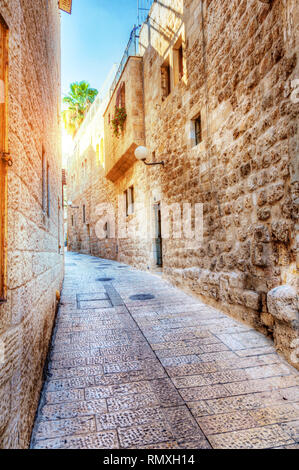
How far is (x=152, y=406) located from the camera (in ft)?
7.12

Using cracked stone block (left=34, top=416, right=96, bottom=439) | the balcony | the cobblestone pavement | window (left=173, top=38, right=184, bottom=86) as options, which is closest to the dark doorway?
the balcony

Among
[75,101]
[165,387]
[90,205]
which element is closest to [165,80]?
[165,387]

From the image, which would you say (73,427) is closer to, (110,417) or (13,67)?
(110,417)

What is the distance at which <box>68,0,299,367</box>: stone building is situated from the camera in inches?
117

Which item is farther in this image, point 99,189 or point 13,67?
point 99,189

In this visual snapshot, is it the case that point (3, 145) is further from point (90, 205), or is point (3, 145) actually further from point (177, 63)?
point (90, 205)

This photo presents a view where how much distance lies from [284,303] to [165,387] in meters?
1.43

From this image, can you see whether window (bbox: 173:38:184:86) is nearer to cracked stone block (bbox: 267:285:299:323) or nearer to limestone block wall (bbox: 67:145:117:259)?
cracked stone block (bbox: 267:285:299:323)

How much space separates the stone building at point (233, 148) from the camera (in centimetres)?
298

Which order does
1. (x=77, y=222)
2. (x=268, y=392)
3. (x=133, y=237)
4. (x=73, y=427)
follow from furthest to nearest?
1. (x=77, y=222)
2. (x=133, y=237)
3. (x=268, y=392)
4. (x=73, y=427)

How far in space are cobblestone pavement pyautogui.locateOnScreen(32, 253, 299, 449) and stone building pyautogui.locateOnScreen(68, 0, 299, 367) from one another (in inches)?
19.2
